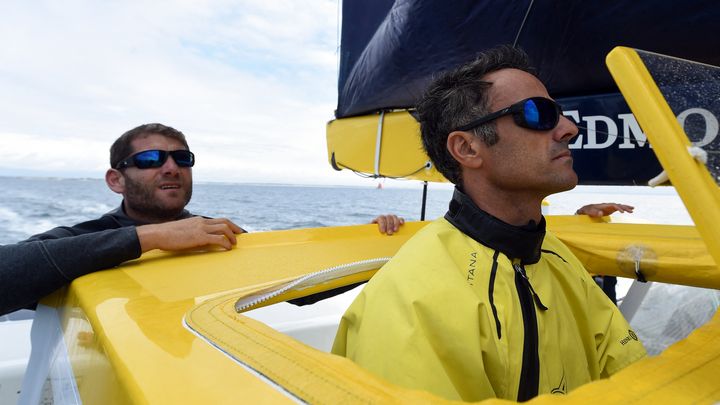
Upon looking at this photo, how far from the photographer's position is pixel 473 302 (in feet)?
2.60

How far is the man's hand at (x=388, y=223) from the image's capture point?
203 centimetres

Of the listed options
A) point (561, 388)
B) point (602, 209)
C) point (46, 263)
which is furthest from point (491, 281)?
point (602, 209)

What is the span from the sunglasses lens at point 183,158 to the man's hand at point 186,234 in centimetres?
53

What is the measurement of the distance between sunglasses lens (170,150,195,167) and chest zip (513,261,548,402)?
5.22 ft

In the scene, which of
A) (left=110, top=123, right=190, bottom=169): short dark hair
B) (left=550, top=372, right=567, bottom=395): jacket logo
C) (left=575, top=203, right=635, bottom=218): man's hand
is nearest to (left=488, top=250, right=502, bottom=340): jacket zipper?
(left=550, top=372, right=567, bottom=395): jacket logo

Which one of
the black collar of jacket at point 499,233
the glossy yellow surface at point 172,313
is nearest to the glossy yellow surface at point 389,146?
the glossy yellow surface at point 172,313

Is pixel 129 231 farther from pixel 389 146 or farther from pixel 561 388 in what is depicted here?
pixel 389 146

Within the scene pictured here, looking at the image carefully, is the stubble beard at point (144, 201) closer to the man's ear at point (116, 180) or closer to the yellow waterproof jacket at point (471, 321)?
the man's ear at point (116, 180)

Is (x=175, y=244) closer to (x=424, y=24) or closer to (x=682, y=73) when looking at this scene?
(x=682, y=73)

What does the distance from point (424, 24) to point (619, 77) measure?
2.10 metres

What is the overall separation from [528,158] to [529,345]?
1.44 ft

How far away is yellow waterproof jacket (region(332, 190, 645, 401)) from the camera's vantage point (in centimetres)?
75

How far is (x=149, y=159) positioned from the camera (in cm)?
192

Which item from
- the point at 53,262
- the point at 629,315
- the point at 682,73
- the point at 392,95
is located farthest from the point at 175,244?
the point at 629,315
